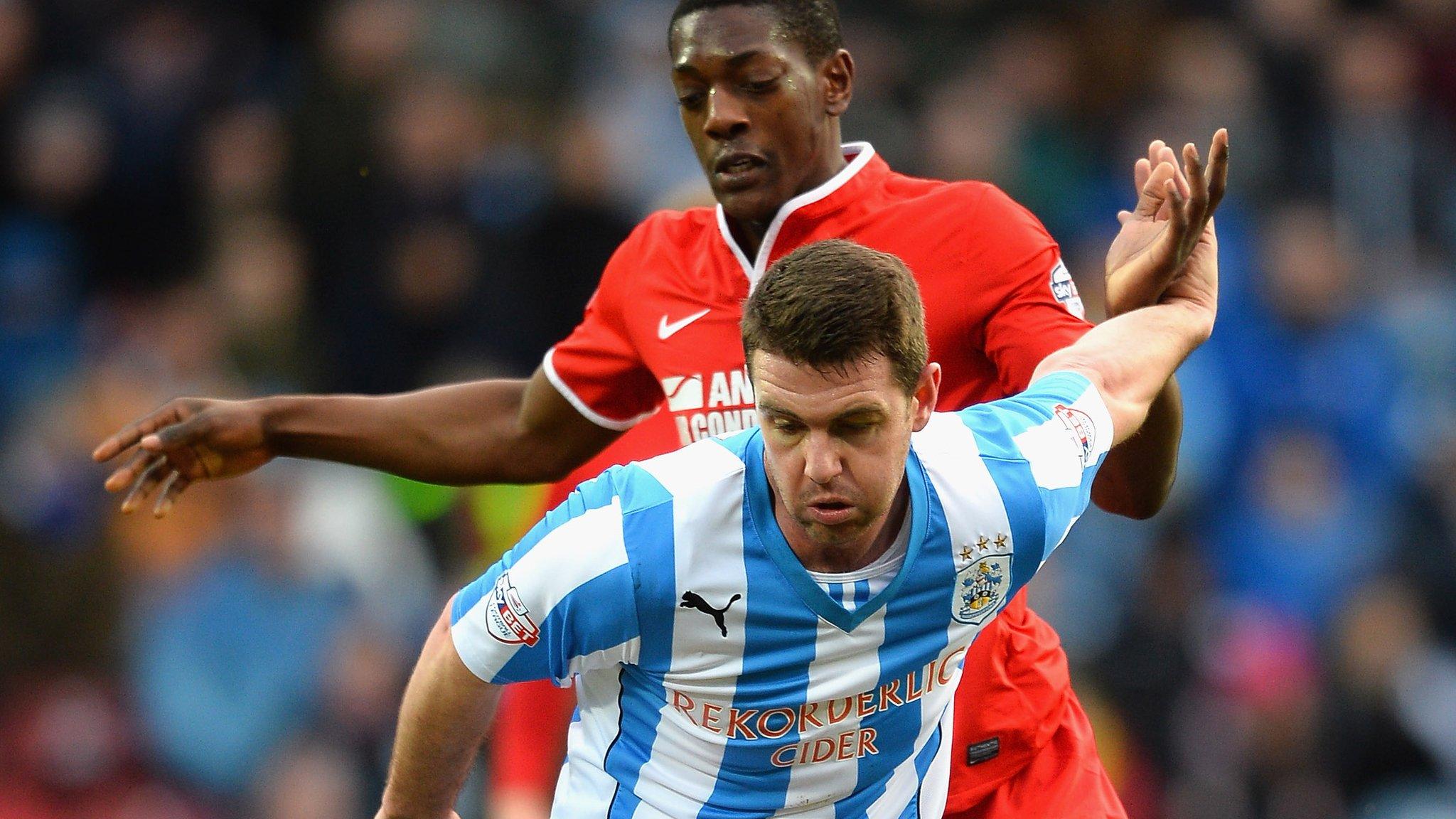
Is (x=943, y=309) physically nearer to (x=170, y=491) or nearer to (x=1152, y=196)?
(x=1152, y=196)

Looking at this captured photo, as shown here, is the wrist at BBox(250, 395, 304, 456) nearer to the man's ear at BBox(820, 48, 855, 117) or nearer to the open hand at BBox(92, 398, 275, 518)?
the open hand at BBox(92, 398, 275, 518)

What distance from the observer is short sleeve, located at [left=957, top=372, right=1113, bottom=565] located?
345 cm

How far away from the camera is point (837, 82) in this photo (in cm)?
423

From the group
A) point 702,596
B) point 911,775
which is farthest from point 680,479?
point 911,775

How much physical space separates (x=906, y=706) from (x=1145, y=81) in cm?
700

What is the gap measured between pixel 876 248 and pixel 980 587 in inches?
35.4

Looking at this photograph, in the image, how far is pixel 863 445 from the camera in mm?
3209

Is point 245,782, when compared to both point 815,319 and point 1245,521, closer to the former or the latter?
point 1245,521

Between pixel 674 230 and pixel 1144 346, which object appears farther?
pixel 674 230

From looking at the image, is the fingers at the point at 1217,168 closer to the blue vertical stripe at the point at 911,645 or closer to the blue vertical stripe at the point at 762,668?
the blue vertical stripe at the point at 911,645

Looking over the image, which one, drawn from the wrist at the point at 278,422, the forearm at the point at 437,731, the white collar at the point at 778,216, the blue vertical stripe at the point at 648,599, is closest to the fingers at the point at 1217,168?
the white collar at the point at 778,216

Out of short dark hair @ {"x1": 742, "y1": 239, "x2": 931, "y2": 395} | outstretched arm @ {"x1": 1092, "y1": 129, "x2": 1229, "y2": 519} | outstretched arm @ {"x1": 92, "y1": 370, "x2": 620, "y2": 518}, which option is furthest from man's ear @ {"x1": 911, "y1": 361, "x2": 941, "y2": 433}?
outstretched arm @ {"x1": 92, "y1": 370, "x2": 620, "y2": 518}

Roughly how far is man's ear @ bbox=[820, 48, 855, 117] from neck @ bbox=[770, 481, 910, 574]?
3.65ft

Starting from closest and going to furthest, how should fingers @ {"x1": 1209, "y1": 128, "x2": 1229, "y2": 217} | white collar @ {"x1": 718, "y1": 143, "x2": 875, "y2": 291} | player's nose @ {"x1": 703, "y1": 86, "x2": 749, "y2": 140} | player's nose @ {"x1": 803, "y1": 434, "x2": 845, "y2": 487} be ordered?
player's nose @ {"x1": 803, "y1": 434, "x2": 845, "y2": 487}
fingers @ {"x1": 1209, "y1": 128, "x2": 1229, "y2": 217}
player's nose @ {"x1": 703, "y1": 86, "x2": 749, "y2": 140}
white collar @ {"x1": 718, "y1": 143, "x2": 875, "y2": 291}
